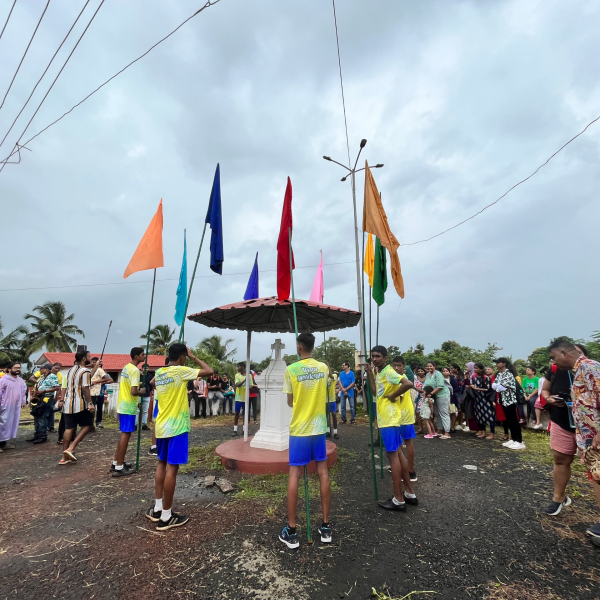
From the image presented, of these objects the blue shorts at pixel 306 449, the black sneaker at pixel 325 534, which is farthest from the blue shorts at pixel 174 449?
the black sneaker at pixel 325 534

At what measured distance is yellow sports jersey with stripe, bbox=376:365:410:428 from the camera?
408 centimetres

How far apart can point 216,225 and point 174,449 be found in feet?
12.5

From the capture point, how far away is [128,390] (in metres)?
5.59

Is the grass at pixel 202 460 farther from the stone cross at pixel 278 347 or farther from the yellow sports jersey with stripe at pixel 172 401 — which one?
the yellow sports jersey with stripe at pixel 172 401

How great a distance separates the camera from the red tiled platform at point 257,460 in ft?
17.5

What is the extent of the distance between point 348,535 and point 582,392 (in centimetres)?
281

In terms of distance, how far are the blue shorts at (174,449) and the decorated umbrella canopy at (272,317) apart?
257cm

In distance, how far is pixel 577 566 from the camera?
2.91 meters

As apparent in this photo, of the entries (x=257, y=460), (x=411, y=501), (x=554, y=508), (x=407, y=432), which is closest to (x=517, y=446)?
(x=554, y=508)

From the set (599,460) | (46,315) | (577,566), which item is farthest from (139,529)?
(46,315)

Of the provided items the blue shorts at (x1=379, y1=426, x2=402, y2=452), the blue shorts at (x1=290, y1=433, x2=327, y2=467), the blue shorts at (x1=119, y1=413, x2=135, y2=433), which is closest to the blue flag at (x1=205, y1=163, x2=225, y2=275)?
the blue shorts at (x1=119, y1=413, x2=135, y2=433)

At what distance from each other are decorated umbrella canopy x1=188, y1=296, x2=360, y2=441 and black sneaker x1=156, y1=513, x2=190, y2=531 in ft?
10.3

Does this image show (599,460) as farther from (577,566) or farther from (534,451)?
(534,451)

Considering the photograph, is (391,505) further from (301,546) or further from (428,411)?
(428,411)
